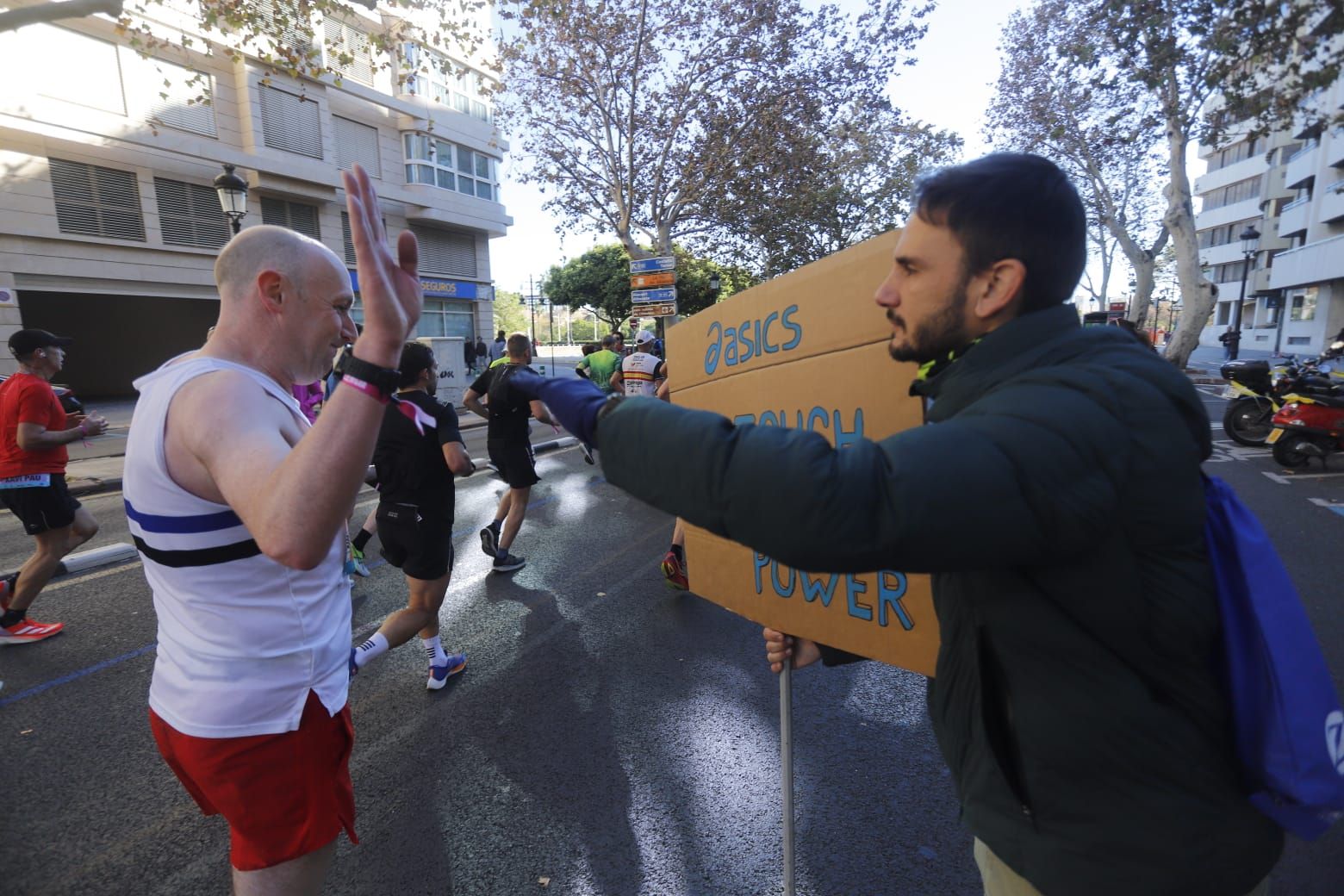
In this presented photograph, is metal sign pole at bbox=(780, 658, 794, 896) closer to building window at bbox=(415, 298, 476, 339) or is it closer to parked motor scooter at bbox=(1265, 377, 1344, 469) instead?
parked motor scooter at bbox=(1265, 377, 1344, 469)

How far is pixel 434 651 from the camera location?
12.5ft

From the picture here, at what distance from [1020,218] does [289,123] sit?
81.0 ft

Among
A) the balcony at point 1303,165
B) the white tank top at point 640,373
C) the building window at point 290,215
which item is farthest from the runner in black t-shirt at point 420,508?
the balcony at point 1303,165

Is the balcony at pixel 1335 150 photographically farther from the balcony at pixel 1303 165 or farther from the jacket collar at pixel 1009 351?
the jacket collar at pixel 1009 351

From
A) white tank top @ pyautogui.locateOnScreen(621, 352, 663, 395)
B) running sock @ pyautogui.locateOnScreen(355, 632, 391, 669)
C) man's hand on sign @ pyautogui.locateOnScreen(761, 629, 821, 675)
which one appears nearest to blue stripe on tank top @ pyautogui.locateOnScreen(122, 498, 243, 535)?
man's hand on sign @ pyautogui.locateOnScreen(761, 629, 821, 675)

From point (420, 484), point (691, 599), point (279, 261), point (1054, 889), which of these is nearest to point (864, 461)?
point (1054, 889)

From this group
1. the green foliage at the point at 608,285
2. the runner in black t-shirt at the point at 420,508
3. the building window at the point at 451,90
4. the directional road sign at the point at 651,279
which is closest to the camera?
the runner in black t-shirt at the point at 420,508

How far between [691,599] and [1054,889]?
4.04 meters

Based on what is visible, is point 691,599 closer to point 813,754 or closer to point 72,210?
point 813,754

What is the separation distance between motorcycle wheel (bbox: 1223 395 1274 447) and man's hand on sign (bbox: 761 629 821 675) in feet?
38.9

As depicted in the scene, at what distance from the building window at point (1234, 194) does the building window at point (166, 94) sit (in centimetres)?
5407

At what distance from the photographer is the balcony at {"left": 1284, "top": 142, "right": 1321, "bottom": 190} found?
32156 mm

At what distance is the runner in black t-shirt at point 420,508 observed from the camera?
3723mm

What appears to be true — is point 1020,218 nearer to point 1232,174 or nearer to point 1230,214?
point 1230,214
